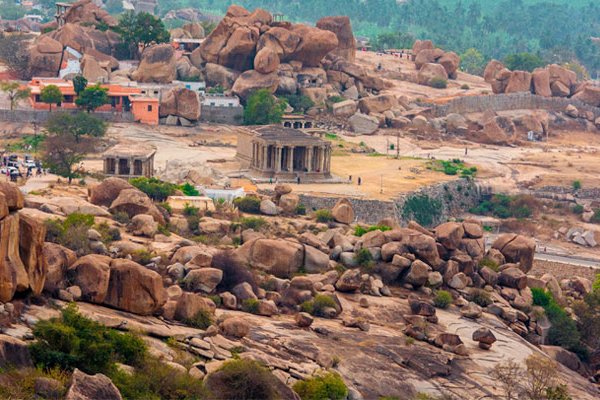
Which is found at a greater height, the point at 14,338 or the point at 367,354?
the point at 14,338

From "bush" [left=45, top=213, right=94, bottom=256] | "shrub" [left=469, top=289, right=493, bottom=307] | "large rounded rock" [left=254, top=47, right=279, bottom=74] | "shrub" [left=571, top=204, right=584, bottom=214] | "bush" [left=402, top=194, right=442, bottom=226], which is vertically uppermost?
"large rounded rock" [left=254, top=47, right=279, bottom=74]

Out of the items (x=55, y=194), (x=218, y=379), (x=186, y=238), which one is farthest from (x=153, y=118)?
(x=218, y=379)

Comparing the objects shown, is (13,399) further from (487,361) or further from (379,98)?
(379,98)

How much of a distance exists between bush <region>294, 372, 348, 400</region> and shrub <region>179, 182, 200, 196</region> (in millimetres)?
29372

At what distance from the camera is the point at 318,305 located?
145 ft

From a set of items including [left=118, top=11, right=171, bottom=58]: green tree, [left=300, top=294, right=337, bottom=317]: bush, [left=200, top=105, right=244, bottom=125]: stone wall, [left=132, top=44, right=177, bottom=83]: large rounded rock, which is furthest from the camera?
[left=118, top=11, right=171, bottom=58]: green tree

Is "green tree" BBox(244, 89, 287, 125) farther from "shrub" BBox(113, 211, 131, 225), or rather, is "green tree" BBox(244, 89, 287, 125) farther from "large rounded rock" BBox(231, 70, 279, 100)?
"shrub" BBox(113, 211, 131, 225)

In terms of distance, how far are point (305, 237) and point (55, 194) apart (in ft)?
38.2

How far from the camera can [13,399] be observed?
27.9 metres

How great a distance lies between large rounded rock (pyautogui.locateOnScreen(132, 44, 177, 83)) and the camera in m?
101

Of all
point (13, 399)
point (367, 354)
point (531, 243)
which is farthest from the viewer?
point (531, 243)

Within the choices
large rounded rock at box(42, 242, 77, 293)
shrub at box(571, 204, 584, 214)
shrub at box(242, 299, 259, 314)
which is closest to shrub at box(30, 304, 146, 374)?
large rounded rock at box(42, 242, 77, 293)

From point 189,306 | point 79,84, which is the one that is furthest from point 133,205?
point 79,84

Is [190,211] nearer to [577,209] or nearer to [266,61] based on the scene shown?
[577,209]
